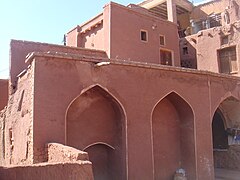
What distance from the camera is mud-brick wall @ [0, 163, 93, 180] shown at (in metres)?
6.46

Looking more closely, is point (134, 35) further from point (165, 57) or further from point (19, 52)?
point (19, 52)

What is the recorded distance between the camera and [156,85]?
13.1 metres

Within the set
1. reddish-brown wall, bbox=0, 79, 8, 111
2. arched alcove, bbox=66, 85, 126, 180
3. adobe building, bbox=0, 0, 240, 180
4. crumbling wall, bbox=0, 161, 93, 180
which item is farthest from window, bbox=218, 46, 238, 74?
crumbling wall, bbox=0, 161, 93, 180

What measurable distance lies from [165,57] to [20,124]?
11.6 meters

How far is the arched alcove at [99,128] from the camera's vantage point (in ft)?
38.0

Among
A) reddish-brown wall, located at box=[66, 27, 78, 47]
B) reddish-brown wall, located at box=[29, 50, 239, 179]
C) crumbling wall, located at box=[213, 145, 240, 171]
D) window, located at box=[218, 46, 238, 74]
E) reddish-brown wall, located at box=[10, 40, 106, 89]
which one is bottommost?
crumbling wall, located at box=[213, 145, 240, 171]

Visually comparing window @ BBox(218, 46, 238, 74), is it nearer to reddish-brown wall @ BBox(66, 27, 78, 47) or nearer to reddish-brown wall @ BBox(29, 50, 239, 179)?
reddish-brown wall @ BBox(29, 50, 239, 179)

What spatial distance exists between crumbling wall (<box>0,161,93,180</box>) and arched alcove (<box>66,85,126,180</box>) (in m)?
4.44

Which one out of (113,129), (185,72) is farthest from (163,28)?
(113,129)

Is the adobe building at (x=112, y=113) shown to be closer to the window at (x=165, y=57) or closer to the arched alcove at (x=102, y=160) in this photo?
the arched alcove at (x=102, y=160)

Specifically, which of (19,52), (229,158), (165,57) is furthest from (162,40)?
(19,52)

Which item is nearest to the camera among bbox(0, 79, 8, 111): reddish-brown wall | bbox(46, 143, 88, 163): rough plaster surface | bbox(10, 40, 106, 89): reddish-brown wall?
bbox(46, 143, 88, 163): rough plaster surface

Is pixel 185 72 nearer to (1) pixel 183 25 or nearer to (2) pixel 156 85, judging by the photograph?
(2) pixel 156 85

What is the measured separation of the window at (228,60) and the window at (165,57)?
347 cm
